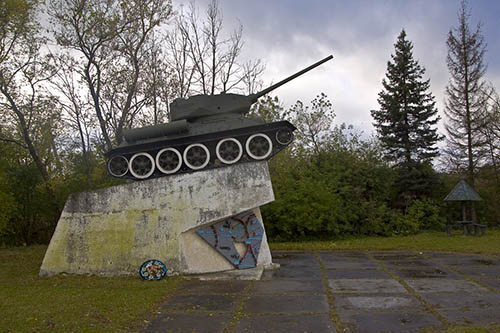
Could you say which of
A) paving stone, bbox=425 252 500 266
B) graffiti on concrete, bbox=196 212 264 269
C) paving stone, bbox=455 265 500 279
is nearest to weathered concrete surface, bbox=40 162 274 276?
graffiti on concrete, bbox=196 212 264 269

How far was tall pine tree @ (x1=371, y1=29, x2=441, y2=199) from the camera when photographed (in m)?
22.7

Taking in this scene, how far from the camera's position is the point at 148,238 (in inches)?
408

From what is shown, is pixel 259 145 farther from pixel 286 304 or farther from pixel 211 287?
pixel 286 304

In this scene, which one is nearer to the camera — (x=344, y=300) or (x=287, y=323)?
(x=287, y=323)

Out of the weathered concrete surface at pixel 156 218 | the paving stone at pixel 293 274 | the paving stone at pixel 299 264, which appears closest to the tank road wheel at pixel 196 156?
the weathered concrete surface at pixel 156 218

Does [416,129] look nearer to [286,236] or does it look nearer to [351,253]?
[286,236]

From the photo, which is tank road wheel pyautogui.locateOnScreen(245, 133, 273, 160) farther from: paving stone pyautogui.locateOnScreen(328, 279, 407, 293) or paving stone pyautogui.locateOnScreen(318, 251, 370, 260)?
paving stone pyautogui.locateOnScreen(318, 251, 370, 260)

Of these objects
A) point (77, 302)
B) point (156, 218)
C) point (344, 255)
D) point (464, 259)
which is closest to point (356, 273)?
point (344, 255)

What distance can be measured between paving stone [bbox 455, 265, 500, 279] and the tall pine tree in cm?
1154

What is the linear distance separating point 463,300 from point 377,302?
5.02 feet

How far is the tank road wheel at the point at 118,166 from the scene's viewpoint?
11.5 m

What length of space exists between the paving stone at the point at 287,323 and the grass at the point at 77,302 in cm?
162

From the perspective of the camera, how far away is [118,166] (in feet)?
38.1

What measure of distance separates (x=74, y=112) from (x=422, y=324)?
67.3 feet
